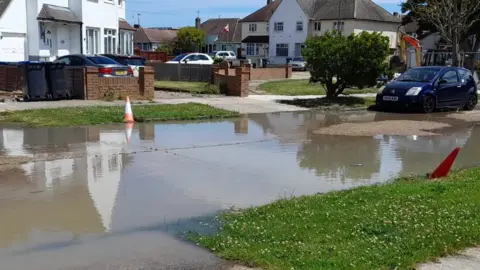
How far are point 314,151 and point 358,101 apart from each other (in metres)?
9.70

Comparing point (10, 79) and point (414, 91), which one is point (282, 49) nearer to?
point (414, 91)

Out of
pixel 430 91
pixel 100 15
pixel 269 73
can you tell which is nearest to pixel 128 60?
pixel 100 15

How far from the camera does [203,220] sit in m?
6.07

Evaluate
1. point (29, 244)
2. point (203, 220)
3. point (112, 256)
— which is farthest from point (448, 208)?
point (29, 244)

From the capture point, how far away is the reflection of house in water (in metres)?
5.85

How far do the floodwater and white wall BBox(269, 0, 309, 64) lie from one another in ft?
175

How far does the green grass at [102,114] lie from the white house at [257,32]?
57727 mm

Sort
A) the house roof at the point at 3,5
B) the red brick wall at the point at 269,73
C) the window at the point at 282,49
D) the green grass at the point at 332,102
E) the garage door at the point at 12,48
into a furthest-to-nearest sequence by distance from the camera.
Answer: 1. the window at the point at 282,49
2. the red brick wall at the point at 269,73
3. the garage door at the point at 12,48
4. the house roof at the point at 3,5
5. the green grass at the point at 332,102

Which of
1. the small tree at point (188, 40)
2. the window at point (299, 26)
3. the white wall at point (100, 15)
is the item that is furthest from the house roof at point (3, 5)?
the small tree at point (188, 40)

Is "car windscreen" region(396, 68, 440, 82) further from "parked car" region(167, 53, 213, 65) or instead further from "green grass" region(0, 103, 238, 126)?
"parked car" region(167, 53, 213, 65)

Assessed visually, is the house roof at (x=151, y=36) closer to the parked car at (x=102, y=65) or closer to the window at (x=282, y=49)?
the window at (x=282, y=49)

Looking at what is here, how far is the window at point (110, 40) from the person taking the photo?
108 ft

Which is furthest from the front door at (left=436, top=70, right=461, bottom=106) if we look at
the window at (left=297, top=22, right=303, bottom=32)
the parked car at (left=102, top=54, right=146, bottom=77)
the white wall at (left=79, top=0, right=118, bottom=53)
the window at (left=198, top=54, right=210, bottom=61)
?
the window at (left=297, top=22, right=303, bottom=32)

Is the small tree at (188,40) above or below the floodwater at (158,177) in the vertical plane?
above
